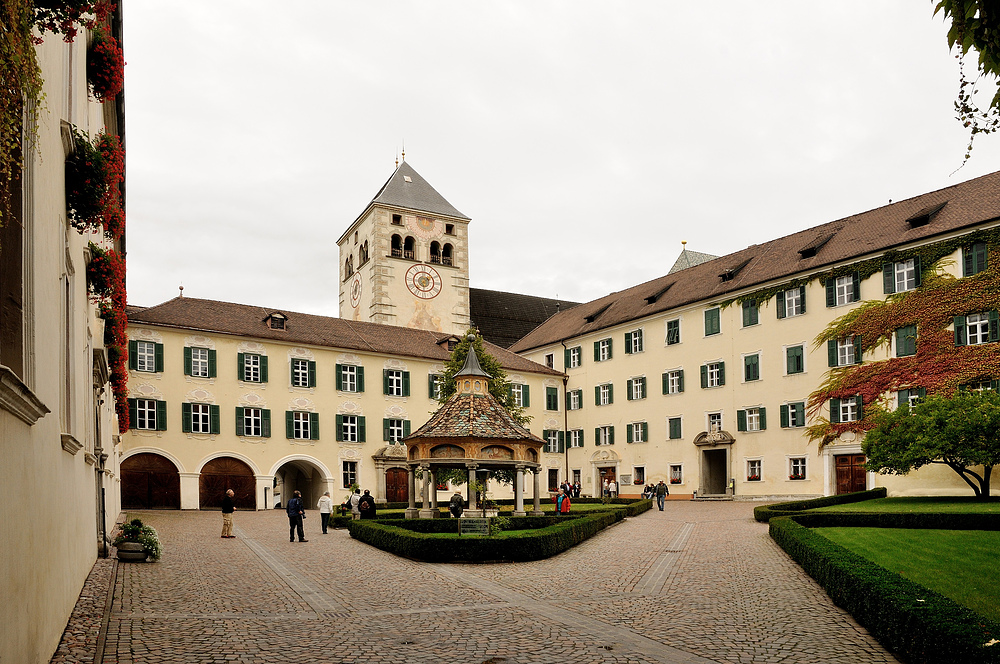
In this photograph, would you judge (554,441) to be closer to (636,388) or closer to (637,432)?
(637,432)

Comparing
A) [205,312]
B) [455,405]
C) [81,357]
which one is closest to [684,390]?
[455,405]

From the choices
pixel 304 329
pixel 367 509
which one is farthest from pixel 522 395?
pixel 367 509

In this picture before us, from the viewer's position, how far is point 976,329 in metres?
33.2

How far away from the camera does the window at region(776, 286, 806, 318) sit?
1575 inches

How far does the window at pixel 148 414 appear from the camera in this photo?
39375 mm

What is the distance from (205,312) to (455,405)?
20.6m

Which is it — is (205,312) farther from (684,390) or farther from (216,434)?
(684,390)

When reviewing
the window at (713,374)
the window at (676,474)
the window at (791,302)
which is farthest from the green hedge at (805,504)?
the window at (676,474)

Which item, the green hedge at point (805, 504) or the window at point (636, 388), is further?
the window at point (636, 388)

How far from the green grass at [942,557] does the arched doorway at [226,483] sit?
28.0 meters

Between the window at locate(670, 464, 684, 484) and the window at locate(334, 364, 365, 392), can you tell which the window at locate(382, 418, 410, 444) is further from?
the window at locate(670, 464, 684, 484)

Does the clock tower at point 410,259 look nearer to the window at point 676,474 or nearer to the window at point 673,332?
the window at point 673,332

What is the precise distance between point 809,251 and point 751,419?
8182 millimetres

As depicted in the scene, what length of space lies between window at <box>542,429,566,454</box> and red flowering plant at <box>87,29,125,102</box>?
43.2 m
